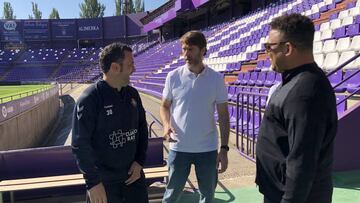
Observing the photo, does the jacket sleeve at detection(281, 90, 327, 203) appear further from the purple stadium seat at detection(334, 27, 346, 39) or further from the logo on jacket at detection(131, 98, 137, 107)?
the purple stadium seat at detection(334, 27, 346, 39)

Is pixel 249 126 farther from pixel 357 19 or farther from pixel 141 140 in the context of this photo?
pixel 141 140

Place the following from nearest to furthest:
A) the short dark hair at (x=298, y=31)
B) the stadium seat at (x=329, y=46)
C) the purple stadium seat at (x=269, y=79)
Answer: the short dark hair at (x=298, y=31) → the stadium seat at (x=329, y=46) → the purple stadium seat at (x=269, y=79)

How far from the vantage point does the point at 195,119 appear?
10.5 ft

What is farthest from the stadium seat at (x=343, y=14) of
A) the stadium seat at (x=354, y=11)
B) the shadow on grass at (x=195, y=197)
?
the shadow on grass at (x=195, y=197)

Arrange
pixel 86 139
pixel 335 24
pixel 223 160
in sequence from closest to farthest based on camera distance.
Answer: pixel 86 139 < pixel 223 160 < pixel 335 24

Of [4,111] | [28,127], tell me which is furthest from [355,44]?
[28,127]

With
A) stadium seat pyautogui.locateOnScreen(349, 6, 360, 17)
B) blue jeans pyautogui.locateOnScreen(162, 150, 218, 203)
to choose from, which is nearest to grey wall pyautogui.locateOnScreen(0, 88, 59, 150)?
blue jeans pyautogui.locateOnScreen(162, 150, 218, 203)

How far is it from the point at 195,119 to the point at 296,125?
1471mm

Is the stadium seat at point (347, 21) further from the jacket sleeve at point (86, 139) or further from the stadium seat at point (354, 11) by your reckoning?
the jacket sleeve at point (86, 139)

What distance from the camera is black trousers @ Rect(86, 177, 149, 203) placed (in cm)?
281

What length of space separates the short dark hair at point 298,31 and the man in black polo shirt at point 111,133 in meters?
1.19

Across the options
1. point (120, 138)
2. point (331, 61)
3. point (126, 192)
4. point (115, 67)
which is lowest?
point (126, 192)

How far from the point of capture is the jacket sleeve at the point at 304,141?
176 centimetres

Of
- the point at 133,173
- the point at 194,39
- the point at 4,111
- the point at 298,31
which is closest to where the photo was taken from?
the point at 298,31
